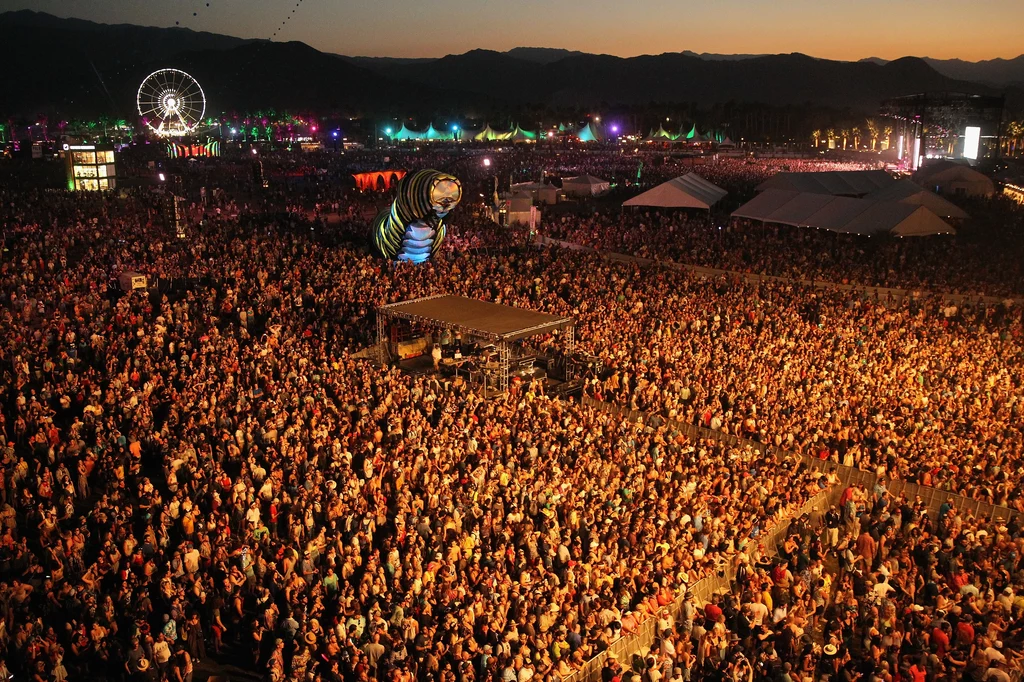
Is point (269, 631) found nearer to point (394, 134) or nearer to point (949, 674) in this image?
point (949, 674)

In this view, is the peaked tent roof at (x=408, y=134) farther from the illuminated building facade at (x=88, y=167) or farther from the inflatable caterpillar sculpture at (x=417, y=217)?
the inflatable caterpillar sculpture at (x=417, y=217)

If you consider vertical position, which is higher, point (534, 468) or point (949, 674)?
point (534, 468)

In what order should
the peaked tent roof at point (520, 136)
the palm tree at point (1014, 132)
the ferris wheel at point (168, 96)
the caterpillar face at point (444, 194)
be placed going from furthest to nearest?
the peaked tent roof at point (520, 136)
the palm tree at point (1014, 132)
the ferris wheel at point (168, 96)
the caterpillar face at point (444, 194)

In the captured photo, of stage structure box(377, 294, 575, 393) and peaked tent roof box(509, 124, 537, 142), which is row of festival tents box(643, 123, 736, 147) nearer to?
peaked tent roof box(509, 124, 537, 142)

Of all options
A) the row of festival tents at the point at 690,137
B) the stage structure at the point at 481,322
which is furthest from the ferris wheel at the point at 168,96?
the stage structure at the point at 481,322

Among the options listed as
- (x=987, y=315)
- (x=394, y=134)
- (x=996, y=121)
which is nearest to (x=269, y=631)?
(x=987, y=315)
